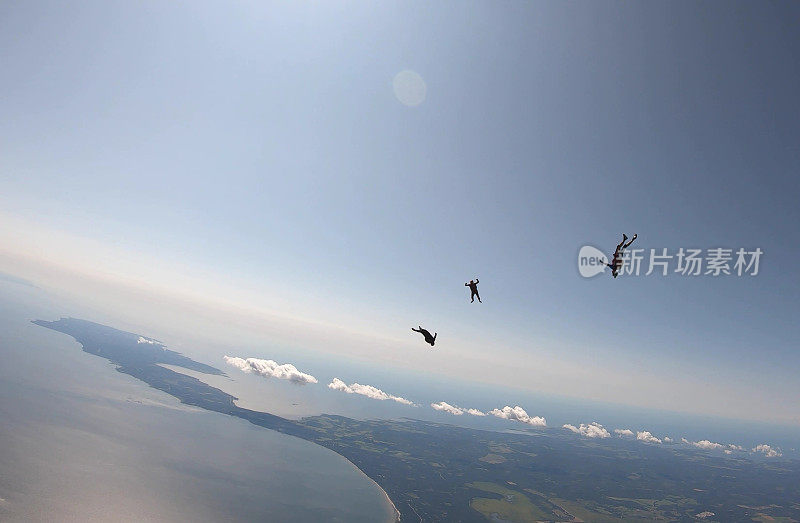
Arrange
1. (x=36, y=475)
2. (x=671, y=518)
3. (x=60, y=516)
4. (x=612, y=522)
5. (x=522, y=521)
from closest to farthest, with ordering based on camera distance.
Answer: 1. (x=60, y=516)
2. (x=36, y=475)
3. (x=522, y=521)
4. (x=612, y=522)
5. (x=671, y=518)

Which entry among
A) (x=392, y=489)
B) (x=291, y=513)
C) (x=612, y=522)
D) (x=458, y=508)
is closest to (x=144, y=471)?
(x=291, y=513)

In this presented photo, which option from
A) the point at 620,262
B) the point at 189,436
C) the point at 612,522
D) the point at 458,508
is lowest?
the point at 189,436

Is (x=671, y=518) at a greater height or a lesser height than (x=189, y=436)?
greater

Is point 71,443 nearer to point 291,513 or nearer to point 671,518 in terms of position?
point 291,513

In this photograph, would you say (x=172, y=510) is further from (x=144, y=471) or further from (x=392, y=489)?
(x=392, y=489)

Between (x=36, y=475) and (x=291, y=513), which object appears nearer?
(x=36, y=475)

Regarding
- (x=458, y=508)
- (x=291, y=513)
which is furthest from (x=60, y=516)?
(x=458, y=508)

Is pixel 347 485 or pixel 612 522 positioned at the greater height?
pixel 612 522

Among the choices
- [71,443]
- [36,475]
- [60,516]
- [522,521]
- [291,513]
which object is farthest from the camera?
[522,521]

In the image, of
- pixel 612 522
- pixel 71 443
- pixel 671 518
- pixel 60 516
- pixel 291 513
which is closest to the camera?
pixel 60 516
